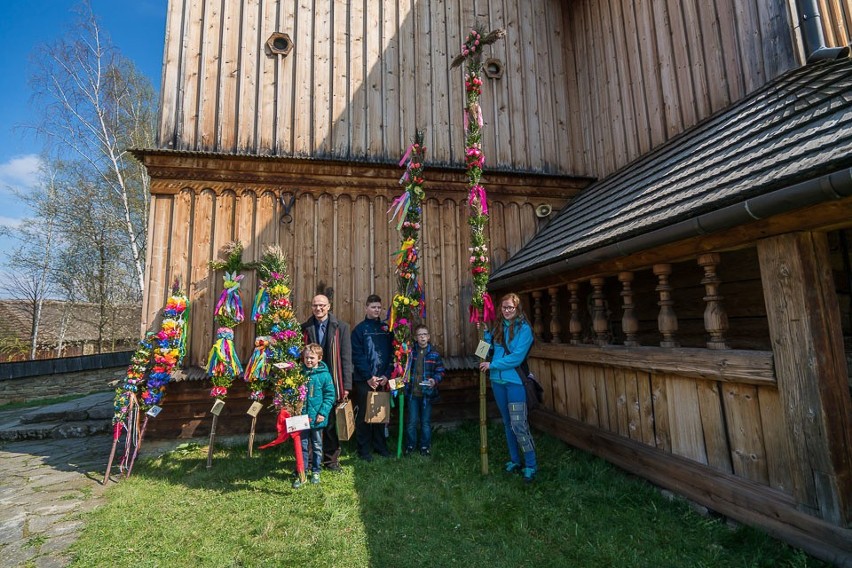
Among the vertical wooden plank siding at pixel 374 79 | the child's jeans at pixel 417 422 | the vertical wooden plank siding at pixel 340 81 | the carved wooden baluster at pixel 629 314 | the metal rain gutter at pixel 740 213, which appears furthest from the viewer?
the vertical wooden plank siding at pixel 374 79

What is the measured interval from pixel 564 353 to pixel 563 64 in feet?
19.9

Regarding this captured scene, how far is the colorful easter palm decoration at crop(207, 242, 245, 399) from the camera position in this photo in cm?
518

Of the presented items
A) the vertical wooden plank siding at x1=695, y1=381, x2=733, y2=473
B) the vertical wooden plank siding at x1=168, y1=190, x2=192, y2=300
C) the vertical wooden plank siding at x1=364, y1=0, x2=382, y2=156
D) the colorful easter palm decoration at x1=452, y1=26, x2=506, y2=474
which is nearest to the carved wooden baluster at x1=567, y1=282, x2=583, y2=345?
the colorful easter palm decoration at x1=452, y1=26, x2=506, y2=474

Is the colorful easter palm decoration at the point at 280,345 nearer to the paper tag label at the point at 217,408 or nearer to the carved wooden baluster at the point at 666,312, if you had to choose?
the paper tag label at the point at 217,408

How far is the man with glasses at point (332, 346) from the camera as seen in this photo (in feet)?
16.2

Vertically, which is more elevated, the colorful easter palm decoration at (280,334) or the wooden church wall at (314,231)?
the wooden church wall at (314,231)

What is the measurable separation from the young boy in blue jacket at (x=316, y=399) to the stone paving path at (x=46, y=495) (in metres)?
2.10

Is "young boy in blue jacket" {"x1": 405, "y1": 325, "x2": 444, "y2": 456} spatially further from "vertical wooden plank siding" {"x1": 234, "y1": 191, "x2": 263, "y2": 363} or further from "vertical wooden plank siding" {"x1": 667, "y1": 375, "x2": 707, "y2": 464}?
"vertical wooden plank siding" {"x1": 667, "y1": 375, "x2": 707, "y2": 464}

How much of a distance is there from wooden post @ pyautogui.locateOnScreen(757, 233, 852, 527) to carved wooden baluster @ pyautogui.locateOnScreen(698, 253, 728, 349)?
0.44 m

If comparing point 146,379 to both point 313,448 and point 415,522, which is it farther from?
point 415,522

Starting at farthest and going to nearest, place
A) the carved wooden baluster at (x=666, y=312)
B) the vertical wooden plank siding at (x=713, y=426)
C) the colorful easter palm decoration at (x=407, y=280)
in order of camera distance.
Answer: the colorful easter palm decoration at (x=407, y=280) < the carved wooden baluster at (x=666, y=312) < the vertical wooden plank siding at (x=713, y=426)

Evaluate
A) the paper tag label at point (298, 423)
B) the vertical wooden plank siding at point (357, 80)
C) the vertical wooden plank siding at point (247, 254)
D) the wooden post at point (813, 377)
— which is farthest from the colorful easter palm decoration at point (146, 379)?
the wooden post at point (813, 377)

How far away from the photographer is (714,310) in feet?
10.5

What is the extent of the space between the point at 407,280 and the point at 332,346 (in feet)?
4.69
